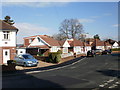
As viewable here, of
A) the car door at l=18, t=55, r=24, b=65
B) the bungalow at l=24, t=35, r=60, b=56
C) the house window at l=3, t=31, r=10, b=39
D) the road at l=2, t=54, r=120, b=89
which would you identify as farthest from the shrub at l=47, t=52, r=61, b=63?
the bungalow at l=24, t=35, r=60, b=56

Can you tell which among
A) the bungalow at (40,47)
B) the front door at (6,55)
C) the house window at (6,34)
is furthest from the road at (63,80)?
the bungalow at (40,47)

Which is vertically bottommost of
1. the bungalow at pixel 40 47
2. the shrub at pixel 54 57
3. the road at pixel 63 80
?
the road at pixel 63 80

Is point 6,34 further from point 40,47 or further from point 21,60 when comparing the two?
point 40,47

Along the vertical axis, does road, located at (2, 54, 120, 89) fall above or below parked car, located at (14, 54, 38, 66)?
below

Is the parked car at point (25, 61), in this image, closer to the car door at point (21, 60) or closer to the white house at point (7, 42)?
the car door at point (21, 60)

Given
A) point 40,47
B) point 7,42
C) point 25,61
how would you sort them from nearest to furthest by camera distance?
point 25,61 → point 7,42 → point 40,47

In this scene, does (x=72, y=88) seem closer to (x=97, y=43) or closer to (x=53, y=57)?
(x=53, y=57)

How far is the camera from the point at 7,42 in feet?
83.4

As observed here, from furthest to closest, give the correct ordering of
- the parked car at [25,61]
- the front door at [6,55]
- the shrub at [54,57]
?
the shrub at [54,57], the front door at [6,55], the parked car at [25,61]

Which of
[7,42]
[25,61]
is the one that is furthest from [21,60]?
[7,42]

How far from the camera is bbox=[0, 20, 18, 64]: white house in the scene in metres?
24.9

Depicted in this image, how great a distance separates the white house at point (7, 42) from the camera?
81.8ft

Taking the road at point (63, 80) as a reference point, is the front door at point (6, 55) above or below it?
above

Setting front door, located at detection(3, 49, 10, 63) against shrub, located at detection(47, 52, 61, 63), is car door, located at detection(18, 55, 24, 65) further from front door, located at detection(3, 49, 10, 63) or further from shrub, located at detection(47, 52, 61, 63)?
shrub, located at detection(47, 52, 61, 63)
